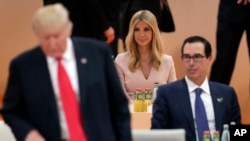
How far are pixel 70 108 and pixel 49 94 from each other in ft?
0.38

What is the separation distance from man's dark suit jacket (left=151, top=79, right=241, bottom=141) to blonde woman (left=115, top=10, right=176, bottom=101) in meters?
1.63

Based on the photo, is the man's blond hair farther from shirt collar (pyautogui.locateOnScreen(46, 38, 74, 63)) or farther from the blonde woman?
the blonde woman

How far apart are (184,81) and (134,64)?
1694 millimetres

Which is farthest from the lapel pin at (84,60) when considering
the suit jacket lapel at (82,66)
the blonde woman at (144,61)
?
the blonde woman at (144,61)

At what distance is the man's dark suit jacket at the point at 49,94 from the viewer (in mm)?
3195

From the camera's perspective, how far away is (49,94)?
318cm

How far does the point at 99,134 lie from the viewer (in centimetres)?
324

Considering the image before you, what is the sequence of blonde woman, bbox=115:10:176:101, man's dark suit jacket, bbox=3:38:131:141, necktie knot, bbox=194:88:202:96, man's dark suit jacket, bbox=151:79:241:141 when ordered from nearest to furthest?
man's dark suit jacket, bbox=3:38:131:141 < man's dark suit jacket, bbox=151:79:241:141 < necktie knot, bbox=194:88:202:96 < blonde woman, bbox=115:10:176:101

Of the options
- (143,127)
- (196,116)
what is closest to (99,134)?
(196,116)

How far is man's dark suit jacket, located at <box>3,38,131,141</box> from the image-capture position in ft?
10.5

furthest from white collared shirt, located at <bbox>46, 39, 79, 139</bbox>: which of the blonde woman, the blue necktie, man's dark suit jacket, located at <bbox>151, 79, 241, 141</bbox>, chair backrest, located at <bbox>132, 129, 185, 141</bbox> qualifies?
the blonde woman

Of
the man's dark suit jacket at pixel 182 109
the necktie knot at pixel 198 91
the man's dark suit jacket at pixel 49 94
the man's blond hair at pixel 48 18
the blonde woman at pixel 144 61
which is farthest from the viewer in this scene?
the blonde woman at pixel 144 61

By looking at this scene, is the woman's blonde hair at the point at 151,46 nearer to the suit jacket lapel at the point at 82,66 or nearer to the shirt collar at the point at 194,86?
the shirt collar at the point at 194,86

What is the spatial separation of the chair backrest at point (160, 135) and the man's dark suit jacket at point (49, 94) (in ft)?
1.26
